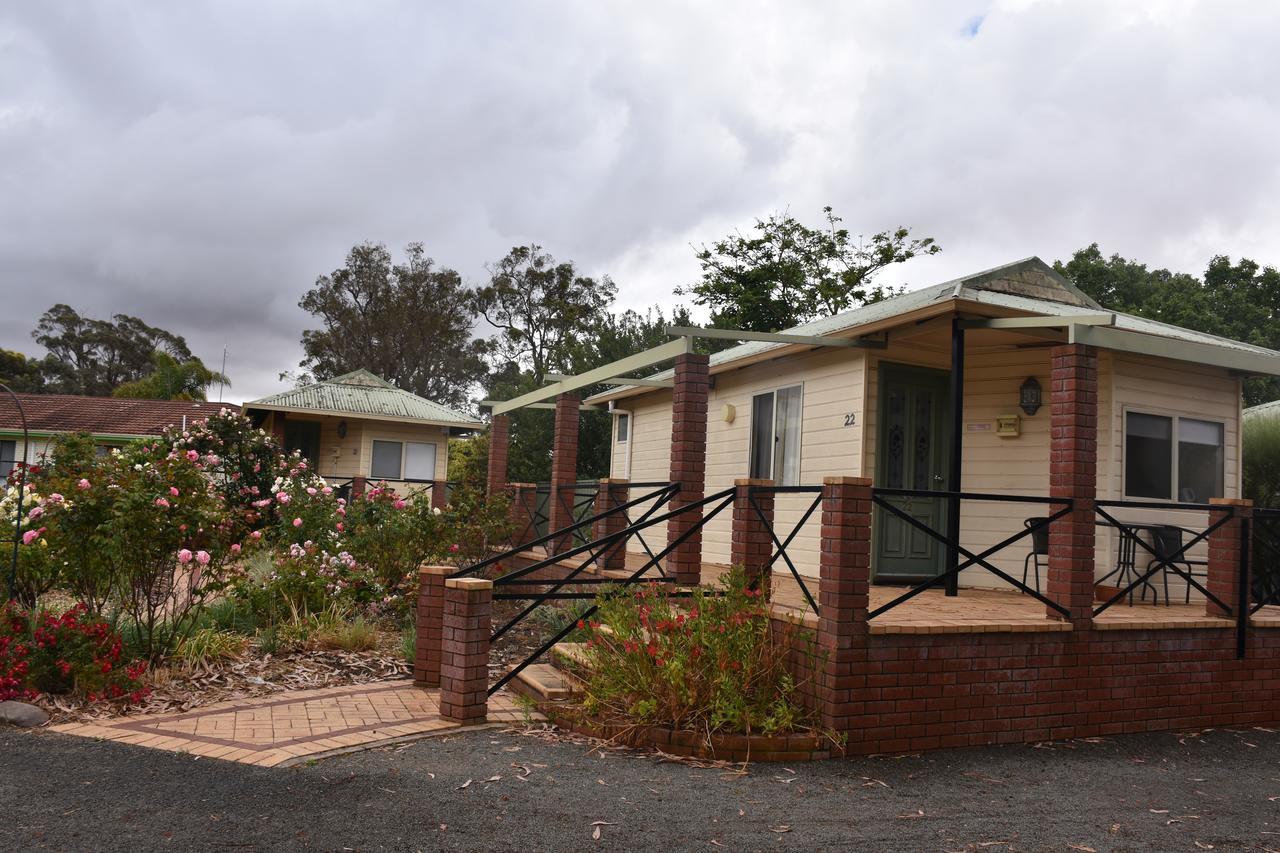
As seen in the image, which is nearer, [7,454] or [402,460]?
[402,460]

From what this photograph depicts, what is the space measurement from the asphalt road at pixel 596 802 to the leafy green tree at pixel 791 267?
2286cm

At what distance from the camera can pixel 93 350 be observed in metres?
42.5

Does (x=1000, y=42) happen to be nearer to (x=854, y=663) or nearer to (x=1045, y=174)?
(x=1045, y=174)

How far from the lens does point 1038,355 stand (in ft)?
27.8

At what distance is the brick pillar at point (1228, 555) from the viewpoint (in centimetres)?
639

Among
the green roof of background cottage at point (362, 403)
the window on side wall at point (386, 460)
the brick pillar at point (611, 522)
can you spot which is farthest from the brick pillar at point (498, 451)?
the window on side wall at point (386, 460)

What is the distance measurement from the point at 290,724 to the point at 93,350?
4474 cm

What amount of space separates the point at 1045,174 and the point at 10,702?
1751 cm

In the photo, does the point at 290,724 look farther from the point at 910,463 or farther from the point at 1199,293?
the point at 1199,293

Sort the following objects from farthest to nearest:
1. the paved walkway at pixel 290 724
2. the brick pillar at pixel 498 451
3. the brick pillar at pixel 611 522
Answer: the brick pillar at pixel 498 451
the brick pillar at pixel 611 522
the paved walkway at pixel 290 724

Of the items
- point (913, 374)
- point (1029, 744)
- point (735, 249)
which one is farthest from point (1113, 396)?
point (735, 249)

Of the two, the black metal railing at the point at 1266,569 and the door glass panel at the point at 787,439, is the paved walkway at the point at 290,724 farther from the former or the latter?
the black metal railing at the point at 1266,569

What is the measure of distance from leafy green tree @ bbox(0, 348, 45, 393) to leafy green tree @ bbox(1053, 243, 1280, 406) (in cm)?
4368

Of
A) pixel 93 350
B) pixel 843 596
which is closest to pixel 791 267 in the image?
pixel 843 596
